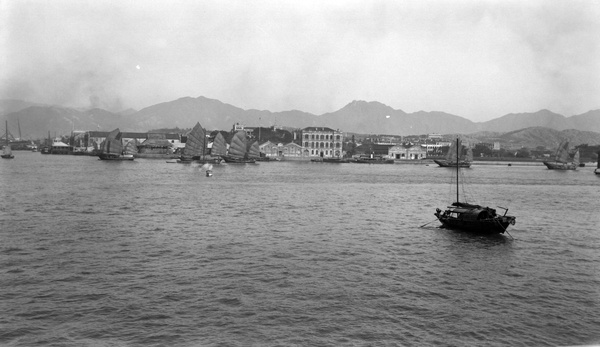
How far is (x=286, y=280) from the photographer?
14.8 metres

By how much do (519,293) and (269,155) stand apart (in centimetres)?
10230

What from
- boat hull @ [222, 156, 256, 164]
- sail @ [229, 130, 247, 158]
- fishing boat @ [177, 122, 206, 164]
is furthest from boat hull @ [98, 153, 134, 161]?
sail @ [229, 130, 247, 158]

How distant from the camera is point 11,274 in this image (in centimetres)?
1495

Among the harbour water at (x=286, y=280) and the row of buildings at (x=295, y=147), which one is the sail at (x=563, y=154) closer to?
the row of buildings at (x=295, y=147)

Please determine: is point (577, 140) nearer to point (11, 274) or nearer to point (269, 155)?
point (269, 155)

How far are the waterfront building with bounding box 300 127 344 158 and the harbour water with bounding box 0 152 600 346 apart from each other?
89.0m

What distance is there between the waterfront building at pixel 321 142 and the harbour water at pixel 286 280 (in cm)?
8896

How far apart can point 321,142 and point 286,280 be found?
104 m

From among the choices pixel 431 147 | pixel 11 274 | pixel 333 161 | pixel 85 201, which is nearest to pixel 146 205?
pixel 85 201

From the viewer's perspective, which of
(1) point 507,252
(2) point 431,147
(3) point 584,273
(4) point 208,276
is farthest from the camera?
(2) point 431,147

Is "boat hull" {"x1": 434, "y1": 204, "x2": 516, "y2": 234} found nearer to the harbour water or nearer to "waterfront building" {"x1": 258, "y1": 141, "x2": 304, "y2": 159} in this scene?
the harbour water

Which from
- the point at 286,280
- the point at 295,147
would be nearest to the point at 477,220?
the point at 286,280

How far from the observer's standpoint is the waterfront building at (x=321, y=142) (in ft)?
386

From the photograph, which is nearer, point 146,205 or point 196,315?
point 196,315
